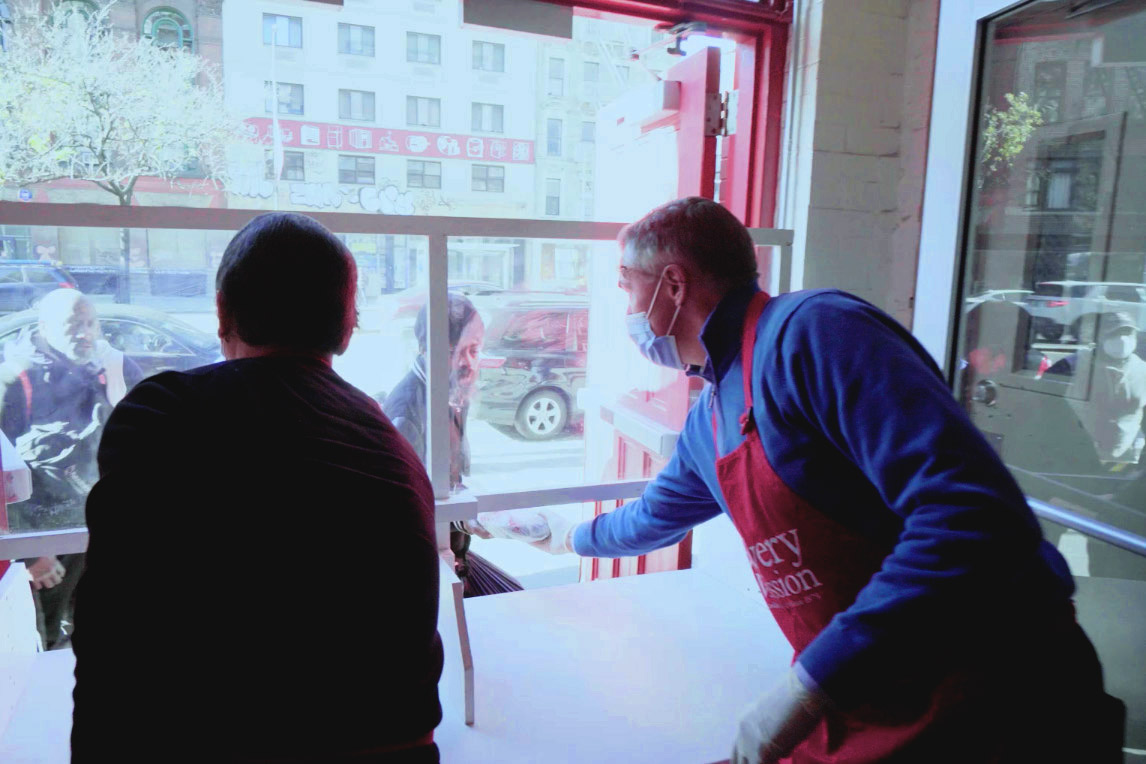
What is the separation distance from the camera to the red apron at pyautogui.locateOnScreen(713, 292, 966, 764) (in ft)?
3.11

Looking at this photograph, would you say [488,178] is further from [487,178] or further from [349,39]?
[349,39]

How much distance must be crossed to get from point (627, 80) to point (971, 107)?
1.30m

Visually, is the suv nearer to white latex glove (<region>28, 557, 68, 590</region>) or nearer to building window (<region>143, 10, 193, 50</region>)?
white latex glove (<region>28, 557, 68, 590</region>)

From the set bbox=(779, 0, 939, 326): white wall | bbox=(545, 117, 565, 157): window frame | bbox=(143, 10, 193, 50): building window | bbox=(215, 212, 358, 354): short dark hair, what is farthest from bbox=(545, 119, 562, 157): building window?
Answer: bbox=(215, 212, 358, 354): short dark hair

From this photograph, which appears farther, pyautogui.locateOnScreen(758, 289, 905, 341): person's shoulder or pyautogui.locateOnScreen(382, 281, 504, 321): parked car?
pyautogui.locateOnScreen(382, 281, 504, 321): parked car

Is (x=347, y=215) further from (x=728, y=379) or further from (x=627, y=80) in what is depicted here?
(x=627, y=80)

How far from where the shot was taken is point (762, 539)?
42.5 inches

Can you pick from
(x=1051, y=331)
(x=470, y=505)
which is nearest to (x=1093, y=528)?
(x=1051, y=331)

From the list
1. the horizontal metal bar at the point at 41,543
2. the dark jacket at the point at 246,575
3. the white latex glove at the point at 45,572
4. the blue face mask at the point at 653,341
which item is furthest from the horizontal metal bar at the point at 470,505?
the dark jacket at the point at 246,575

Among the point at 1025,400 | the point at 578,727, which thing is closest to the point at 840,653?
the point at 578,727

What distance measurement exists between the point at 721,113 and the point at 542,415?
0.91 metres

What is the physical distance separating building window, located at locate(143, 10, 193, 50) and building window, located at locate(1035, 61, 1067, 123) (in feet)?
8.29

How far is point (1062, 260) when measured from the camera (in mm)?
1669

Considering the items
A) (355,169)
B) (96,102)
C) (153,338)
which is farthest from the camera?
(355,169)
